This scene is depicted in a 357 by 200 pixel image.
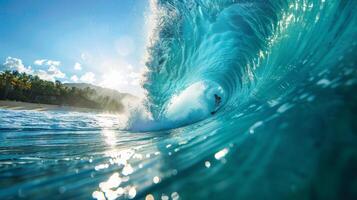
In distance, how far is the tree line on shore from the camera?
55156 millimetres

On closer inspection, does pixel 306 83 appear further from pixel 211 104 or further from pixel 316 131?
pixel 211 104

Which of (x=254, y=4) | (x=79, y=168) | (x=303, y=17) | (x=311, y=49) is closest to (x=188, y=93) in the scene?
(x=254, y=4)

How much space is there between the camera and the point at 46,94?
61.8 metres

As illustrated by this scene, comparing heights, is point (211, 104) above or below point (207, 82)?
below

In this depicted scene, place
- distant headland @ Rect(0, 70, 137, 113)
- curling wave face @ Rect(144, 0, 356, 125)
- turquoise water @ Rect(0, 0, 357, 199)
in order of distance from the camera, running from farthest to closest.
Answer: distant headland @ Rect(0, 70, 137, 113) < curling wave face @ Rect(144, 0, 356, 125) < turquoise water @ Rect(0, 0, 357, 199)

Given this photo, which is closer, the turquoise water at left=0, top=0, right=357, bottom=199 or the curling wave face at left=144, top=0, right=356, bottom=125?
the turquoise water at left=0, top=0, right=357, bottom=199

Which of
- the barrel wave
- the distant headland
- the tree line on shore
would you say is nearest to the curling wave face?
the barrel wave

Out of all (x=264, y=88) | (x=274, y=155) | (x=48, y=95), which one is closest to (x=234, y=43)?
(x=264, y=88)

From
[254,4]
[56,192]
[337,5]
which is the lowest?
[56,192]

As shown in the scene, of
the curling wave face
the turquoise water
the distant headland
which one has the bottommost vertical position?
the turquoise water

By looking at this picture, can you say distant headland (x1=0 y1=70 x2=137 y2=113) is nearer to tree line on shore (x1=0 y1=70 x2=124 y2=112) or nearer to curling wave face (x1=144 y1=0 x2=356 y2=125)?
tree line on shore (x1=0 y1=70 x2=124 y2=112)

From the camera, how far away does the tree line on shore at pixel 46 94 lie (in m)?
55.2

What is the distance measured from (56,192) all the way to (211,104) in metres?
Answer: 7.59

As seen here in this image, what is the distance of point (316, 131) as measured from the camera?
178cm
